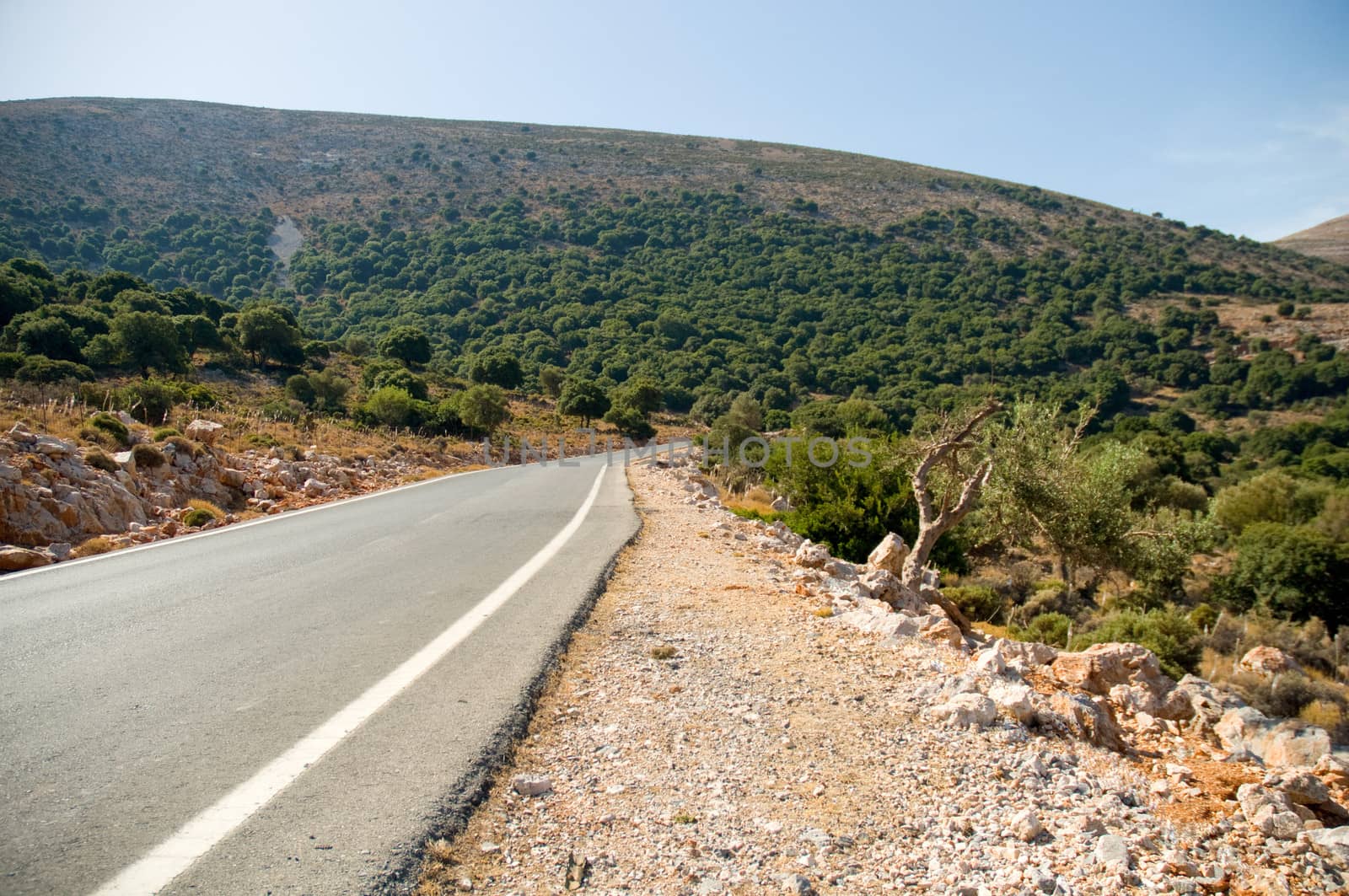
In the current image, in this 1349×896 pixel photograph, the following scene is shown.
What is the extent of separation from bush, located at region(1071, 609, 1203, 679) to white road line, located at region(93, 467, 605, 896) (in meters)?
11.4

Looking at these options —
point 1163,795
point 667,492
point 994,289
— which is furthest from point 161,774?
point 994,289

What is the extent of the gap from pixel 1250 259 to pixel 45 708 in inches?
4589

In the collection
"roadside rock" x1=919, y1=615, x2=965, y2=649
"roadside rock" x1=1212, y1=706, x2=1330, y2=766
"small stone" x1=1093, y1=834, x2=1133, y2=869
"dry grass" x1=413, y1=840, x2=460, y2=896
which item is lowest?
"roadside rock" x1=1212, y1=706, x2=1330, y2=766

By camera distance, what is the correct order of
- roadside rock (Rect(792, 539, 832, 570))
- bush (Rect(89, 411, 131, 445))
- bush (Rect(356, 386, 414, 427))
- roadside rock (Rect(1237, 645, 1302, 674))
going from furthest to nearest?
bush (Rect(356, 386, 414, 427)) < bush (Rect(89, 411, 131, 445)) < roadside rock (Rect(1237, 645, 1302, 674)) < roadside rock (Rect(792, 539, 832, 570))

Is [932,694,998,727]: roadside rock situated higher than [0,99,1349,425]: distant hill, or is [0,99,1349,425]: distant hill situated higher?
[0,99,1349,425]: distant hill

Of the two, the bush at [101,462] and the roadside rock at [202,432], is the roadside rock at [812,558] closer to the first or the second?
the bush at [101,462]

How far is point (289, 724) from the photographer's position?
3.50 m

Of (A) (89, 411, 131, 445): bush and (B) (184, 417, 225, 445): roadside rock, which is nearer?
(A) (89, 411, 131, 445): bush

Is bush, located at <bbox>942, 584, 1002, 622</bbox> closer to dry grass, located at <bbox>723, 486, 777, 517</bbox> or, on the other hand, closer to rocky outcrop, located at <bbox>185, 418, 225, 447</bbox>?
dry grass, located at <bbox>723, 486, 777, 517</bbox>

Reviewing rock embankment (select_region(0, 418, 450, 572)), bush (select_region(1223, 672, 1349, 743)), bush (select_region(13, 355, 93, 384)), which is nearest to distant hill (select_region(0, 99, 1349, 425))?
bush (select_region(13, 355, 93, 384))

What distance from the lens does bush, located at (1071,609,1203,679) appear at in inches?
496

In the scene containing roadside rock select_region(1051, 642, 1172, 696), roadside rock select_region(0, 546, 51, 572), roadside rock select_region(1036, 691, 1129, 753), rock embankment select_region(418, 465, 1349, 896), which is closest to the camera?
rock embankment select_region(418, 465, 1349, 896)

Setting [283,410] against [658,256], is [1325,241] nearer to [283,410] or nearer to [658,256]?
[658,256]

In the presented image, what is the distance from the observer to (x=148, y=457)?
1208 cm
